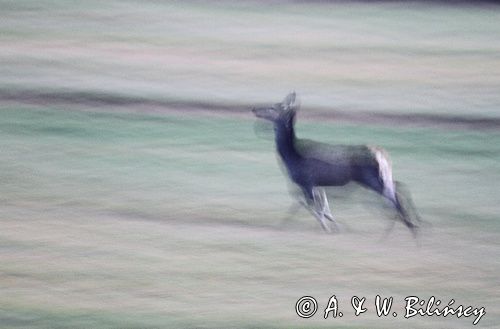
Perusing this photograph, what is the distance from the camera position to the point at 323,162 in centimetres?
671

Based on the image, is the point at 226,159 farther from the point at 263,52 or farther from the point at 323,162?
the point at 263,52

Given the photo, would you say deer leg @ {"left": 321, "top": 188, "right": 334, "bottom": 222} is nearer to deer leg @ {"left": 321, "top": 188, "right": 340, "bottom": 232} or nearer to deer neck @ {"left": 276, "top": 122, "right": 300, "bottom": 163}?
deer leg @ {"left": 321, "top": 188, "right": 340, "bottom": 232}

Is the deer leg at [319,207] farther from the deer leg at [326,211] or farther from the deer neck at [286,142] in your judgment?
the deer neck at [286,142]

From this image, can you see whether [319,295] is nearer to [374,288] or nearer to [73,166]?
[374,288]

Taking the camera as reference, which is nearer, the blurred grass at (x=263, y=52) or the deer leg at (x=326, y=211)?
the deer leg at (x=326, y=211)

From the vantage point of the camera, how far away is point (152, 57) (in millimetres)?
10812

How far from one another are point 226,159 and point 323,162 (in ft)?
6.18

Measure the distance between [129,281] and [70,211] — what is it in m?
1.20

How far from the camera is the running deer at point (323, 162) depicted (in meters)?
6.70

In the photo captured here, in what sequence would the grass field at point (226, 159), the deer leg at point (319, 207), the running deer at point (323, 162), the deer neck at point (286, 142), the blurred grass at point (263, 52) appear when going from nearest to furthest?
1. the grass field at point (226, 159)
2. the running deer at point (323, 162)
3. the deer neck at point (286, 142)
4. the deer leg at point (319, 207)
5. the blurred grass at point (263, 52)

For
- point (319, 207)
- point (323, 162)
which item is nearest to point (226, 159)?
point (319, 207)

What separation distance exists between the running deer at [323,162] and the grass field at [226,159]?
0.34 metres

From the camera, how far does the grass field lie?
6.53 metres

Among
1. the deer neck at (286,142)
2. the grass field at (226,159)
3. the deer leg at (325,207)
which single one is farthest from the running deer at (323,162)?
the grass field at (226,159)
